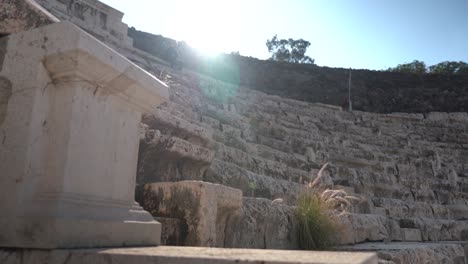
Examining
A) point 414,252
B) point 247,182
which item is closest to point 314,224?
point 247,182

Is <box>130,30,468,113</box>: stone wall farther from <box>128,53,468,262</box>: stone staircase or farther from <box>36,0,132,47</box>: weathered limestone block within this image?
<box>36,0,132,47</box>: weathered limestone block

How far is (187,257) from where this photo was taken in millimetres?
1523

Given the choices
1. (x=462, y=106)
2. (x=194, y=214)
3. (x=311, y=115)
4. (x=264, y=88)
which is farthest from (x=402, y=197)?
(x=462, y=106)

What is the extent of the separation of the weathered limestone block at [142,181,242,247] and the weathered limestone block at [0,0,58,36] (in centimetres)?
119

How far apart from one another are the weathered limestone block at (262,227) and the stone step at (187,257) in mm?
1158

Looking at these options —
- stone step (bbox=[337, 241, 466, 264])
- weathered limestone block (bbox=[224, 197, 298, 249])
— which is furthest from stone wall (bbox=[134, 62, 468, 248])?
stone step (bbox=[337, 241, 466, 264])

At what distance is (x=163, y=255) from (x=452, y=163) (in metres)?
13.0

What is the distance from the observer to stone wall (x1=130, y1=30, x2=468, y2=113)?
22.1 m

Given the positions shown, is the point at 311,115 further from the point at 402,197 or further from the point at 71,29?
the point at 71,29

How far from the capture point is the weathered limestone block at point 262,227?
9.43ft

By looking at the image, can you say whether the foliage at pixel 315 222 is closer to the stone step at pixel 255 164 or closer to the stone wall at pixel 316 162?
the stone wall at pixel 316 162

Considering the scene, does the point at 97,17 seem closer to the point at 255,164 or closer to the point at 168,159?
the point at 255,164

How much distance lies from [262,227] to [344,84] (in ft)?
74.5

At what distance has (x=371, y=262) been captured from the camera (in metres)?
1.47
